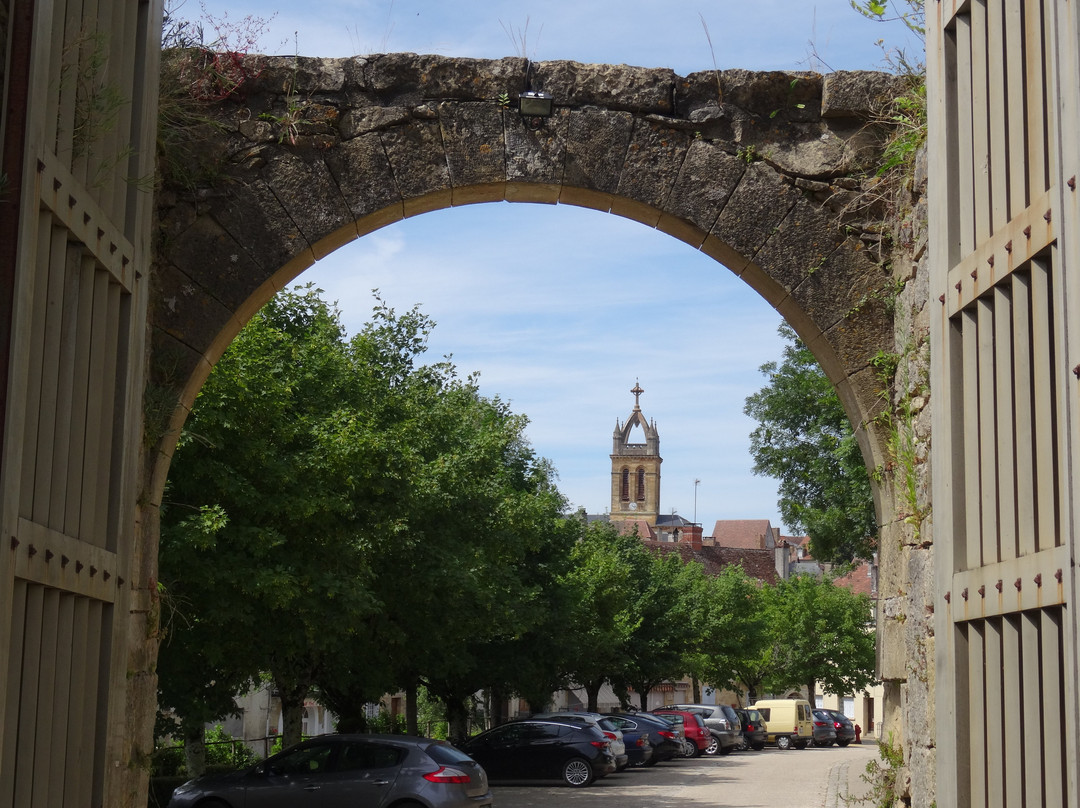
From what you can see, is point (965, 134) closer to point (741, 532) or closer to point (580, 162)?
point (580, 162)

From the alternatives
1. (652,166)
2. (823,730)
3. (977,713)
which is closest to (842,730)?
(823,730)

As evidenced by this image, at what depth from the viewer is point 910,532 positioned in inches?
249

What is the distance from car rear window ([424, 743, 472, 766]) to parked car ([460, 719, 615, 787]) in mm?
8659

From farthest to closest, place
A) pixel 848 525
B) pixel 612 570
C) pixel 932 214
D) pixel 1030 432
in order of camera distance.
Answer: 1. pixel 612 570
2. pixel 848 525
3. pixel 932 214
4. pixel 1030 432

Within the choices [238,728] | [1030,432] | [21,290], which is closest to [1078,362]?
[1030,432]

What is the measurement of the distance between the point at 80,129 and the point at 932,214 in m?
3.61

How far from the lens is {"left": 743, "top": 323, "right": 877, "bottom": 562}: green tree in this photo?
20.2 meters

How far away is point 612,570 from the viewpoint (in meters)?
32.0

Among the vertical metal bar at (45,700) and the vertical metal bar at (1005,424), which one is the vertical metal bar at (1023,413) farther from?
the vertical metal bar at (45,700)

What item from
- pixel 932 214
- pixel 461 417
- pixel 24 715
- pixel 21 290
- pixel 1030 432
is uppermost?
pixel 461 417

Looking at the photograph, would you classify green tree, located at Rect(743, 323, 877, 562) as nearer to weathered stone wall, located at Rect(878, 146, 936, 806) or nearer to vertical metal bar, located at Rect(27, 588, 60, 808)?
weathered stone wall, located at Rect(878, 146, 936, 806)

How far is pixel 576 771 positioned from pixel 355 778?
958 centimetres

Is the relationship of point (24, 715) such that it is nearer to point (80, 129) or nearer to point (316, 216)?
point (80, 129)

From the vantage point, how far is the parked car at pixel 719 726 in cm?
3475
